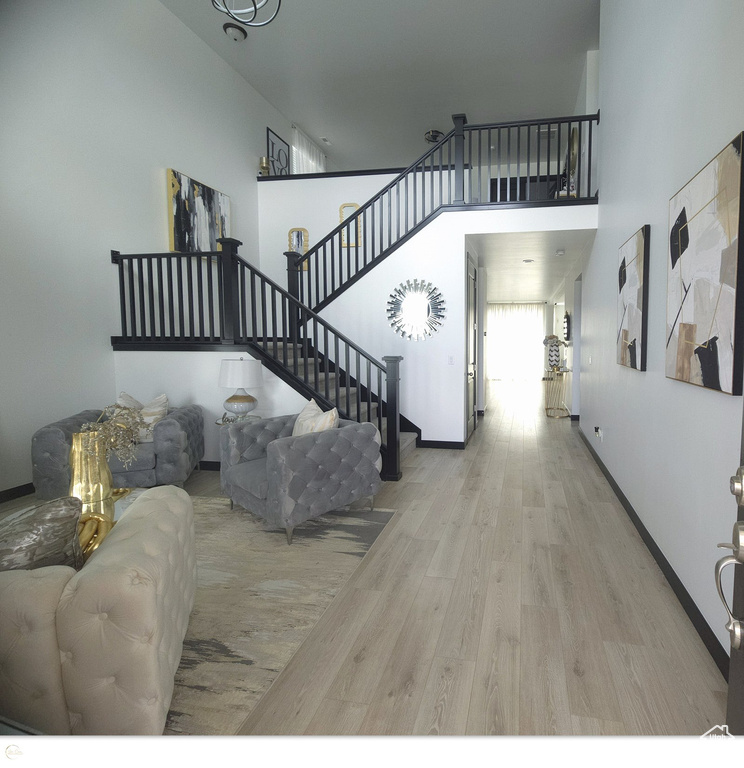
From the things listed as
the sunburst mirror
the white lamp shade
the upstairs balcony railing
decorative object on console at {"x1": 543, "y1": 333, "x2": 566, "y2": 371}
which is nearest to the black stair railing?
the white lamp shade

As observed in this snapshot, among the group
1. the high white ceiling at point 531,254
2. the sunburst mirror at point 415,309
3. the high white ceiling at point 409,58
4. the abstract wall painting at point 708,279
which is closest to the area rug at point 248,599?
the abstract wall painting at point 708,279

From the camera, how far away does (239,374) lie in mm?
4723

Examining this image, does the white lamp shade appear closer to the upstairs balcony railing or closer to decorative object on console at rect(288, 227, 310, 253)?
the upstairs balcony railing

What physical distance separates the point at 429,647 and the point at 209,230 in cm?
609

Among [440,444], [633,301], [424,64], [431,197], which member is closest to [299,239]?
[431,197]

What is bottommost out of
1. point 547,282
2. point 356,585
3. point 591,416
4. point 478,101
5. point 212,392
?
point 356,585

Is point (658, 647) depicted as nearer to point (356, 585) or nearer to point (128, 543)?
point (356, 585)

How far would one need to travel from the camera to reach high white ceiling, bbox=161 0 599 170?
247 inches

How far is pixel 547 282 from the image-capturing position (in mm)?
10969

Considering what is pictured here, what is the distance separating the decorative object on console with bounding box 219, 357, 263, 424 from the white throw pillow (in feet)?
1.85

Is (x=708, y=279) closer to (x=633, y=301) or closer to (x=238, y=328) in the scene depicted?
(x=633, y=301)

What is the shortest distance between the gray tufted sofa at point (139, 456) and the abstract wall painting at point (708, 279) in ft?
12.2
